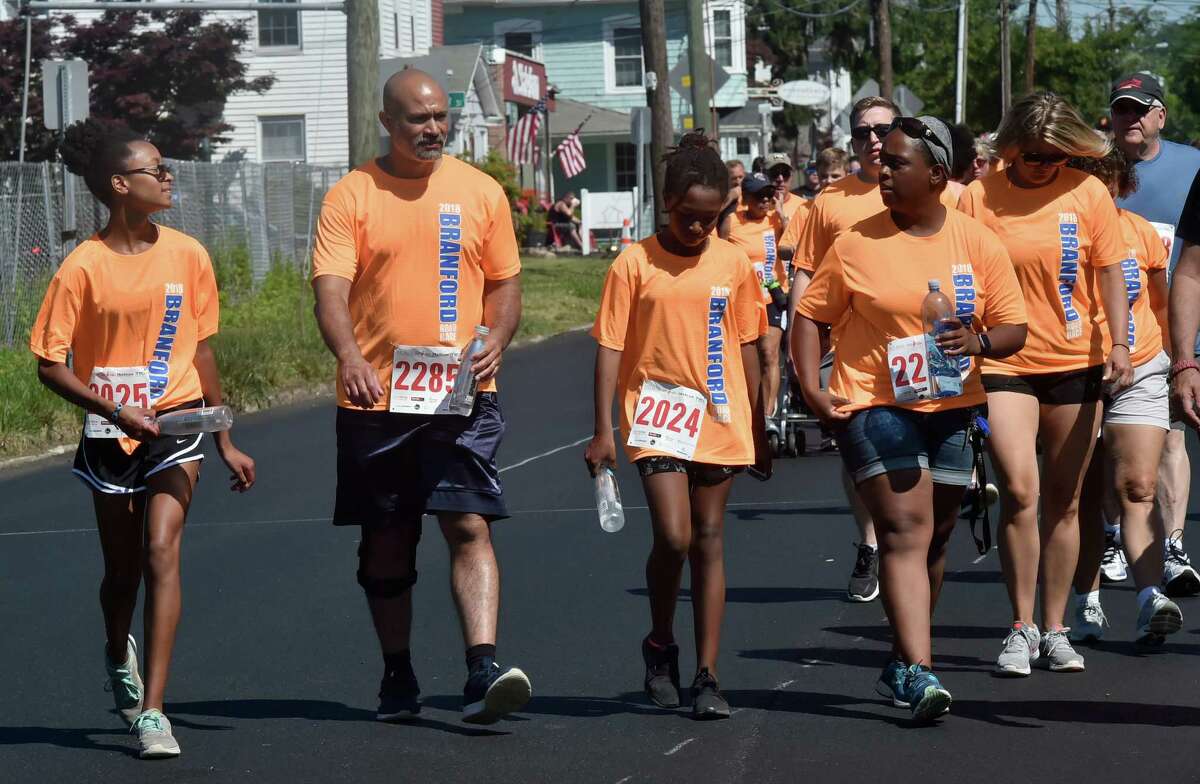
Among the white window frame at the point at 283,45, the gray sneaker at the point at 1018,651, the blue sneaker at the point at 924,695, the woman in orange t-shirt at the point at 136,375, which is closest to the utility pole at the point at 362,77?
the woman in orange t-shirt at the point at 136,375

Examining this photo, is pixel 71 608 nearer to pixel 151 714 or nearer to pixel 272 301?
pixel 151 714

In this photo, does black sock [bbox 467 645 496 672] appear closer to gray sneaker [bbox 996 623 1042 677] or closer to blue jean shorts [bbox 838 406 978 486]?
blue jean shorts [bbox 838 406 978 486]

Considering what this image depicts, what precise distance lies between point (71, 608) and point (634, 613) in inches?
100

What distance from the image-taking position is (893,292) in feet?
20.3

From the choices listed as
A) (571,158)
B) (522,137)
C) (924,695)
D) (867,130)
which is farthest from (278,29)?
(924,695)

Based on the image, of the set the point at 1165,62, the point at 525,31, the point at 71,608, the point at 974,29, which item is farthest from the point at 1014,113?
the point at 1165,62

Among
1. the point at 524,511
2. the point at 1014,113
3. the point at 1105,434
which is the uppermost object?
the point at 1014,113

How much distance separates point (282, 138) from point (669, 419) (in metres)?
39.8

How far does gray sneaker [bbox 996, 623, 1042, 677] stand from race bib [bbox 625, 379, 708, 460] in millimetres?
1436

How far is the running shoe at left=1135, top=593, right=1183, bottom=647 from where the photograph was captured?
23.7 feet

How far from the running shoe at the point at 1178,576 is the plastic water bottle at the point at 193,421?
4252 millimetres

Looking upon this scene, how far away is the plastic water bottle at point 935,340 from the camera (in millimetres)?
6086

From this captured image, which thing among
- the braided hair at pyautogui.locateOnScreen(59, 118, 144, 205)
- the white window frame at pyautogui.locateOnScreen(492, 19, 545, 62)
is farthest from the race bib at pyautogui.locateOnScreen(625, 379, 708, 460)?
the white window frame at pyautogui.locateOnScreen(492, 19, 545, 62)

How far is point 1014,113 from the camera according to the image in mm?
6805
